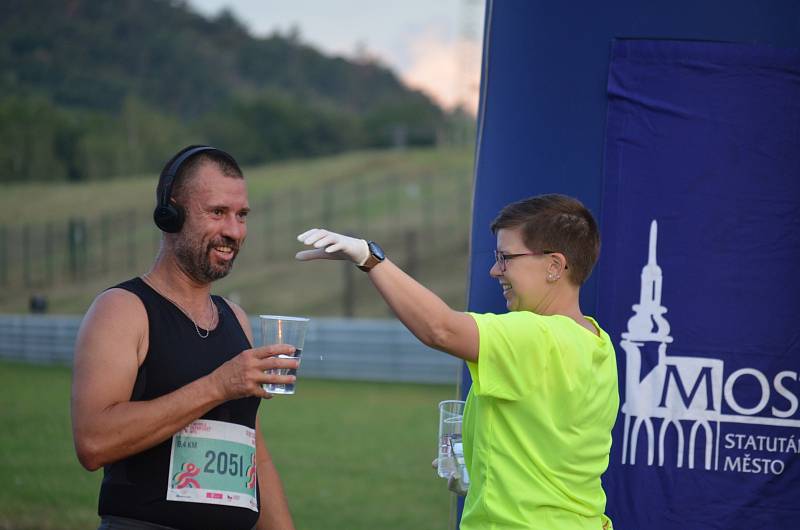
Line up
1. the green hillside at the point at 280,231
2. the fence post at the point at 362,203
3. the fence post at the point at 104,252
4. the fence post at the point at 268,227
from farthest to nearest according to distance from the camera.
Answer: the fence post at the point at 362,203 < the fence post at the point at 268,227 < the fence post at the point at 104,252 < the green hillside at the point at 280,231

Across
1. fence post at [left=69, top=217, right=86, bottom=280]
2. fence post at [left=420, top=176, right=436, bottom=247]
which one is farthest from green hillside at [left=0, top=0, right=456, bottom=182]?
fence post at [left=420, top=176, right=436, bottom=247]

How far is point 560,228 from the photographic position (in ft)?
9.48

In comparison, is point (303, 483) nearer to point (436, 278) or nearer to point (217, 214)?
point (217, 214)

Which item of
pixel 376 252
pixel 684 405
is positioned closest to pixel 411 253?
pixel 684 405

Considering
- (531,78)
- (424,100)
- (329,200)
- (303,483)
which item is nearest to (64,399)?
(303,483)

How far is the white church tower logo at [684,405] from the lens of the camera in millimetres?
3932

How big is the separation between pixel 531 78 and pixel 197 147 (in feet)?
5.17

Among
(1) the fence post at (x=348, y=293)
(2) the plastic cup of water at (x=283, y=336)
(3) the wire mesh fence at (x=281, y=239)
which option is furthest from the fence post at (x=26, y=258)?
(2) the plastic cup of water at (x=283, y=336)

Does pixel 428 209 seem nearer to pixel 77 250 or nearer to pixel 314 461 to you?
pixel 77 250

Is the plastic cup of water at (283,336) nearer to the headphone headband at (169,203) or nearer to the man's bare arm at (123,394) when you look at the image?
the man's bare arm at (123,394)

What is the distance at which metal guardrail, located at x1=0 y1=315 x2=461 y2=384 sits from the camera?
80.2 feet

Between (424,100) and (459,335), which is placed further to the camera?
(424,100)

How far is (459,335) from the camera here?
8.94 feet

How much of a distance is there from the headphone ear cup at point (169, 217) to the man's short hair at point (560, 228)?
3.18 ft
